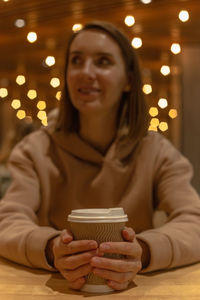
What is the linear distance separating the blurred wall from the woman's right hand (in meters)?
4.65

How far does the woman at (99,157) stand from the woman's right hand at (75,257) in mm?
407

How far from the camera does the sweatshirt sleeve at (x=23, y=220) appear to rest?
112cm

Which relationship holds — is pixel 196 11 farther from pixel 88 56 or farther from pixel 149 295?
pixel 149 295

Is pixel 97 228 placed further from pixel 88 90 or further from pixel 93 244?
pixel 88 90

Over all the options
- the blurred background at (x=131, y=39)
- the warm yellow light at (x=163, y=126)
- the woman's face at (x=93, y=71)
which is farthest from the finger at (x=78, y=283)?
the warm yellow light at (x=163, y=126)

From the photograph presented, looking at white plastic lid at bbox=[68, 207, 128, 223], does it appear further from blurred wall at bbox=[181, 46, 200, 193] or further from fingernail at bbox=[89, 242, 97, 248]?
blurred wall at bbox=[181, 46, 200, 193]

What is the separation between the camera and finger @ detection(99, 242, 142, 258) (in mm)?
892

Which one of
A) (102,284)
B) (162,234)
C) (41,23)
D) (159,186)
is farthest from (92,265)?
(41,23)

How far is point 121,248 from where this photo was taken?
91 cm

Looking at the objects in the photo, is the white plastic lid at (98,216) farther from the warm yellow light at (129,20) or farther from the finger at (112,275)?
the warm yellow light at (129,20)

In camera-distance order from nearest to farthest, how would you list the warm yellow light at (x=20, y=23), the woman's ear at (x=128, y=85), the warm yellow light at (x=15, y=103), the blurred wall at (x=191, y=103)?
the woman's ear at (x=128, y=85), the warm yellow light at (x=20, y=23), the blurred wall at (x=191, y=103), the warm yellow light at (x=15, y=103)

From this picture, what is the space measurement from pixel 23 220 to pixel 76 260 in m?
0.43

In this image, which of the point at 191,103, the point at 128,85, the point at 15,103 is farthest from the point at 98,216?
the point at 15,103

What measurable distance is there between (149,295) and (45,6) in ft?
10.9
